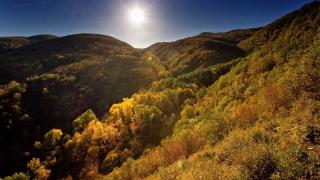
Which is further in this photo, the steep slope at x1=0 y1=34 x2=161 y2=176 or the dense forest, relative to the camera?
the steep slope at x1=0 y1=34 x2=161 y2=176

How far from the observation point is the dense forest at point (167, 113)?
45.4 ft

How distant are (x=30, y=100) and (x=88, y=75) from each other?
27.2 metres

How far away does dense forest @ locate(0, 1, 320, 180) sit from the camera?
13844 mm

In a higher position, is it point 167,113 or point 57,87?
point 57,87

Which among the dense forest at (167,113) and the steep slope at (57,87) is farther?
the steep slope at (57,87)

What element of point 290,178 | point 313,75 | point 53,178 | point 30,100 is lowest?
point 53,178

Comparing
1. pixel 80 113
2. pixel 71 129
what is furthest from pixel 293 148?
pixel 80 113

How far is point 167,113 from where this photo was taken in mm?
71750

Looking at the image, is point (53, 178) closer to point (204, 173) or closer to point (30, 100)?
point (30, 100)

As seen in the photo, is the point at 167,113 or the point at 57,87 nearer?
the point at 167,113

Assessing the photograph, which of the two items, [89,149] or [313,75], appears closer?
[313,75]

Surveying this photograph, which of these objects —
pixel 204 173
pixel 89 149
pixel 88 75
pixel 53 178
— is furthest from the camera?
pixel 88 75

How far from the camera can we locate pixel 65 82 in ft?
345

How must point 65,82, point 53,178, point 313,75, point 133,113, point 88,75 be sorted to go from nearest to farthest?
point 313,75
point 53,178
point 133,113
point 65,82
point 88,75
